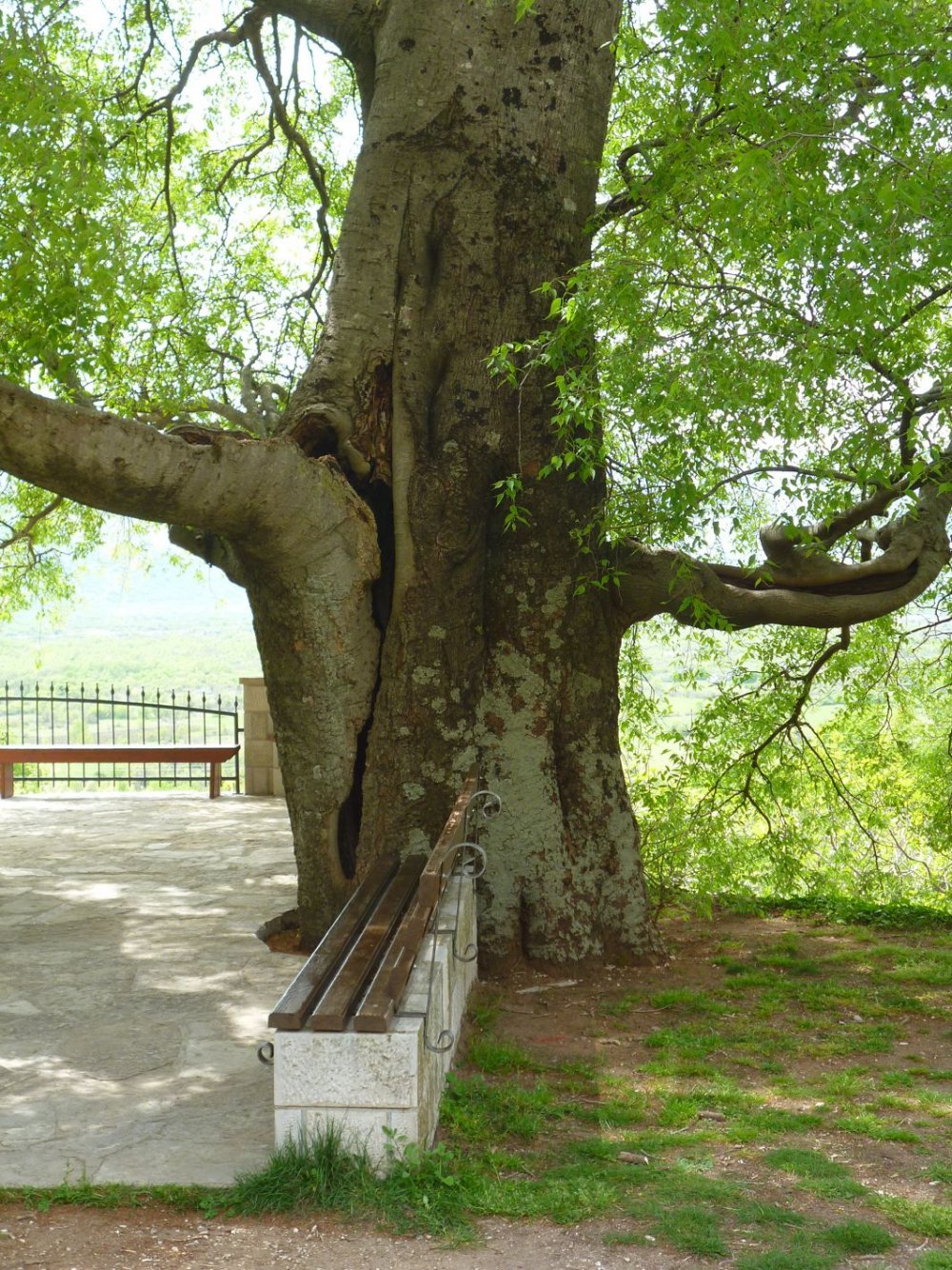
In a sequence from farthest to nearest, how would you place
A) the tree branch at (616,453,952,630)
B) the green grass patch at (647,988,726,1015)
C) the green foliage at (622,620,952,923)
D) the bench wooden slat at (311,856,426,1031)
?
the green foliage at (622,620,952,923) < the tree branch at (616,453,952,630) < the green grass patch at (647,988,726,1015) < the bench wooden slat at (311,856,426,1031)

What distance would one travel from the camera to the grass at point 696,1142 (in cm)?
411

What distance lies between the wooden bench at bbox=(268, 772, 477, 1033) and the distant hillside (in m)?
32.7

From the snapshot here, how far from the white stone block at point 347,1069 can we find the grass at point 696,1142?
165mm

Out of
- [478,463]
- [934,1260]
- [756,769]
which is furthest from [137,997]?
[756,769]

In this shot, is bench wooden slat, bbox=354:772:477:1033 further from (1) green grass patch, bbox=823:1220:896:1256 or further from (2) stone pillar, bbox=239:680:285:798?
(2) stone pillar, bbox=239:680:285:798

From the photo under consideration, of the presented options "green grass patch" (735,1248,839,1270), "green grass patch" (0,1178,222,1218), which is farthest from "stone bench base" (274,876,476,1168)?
"green grass patch" (735,1248,839,1270)

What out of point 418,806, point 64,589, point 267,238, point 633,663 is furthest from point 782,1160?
point 64,589

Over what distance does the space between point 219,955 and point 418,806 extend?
4.97ft

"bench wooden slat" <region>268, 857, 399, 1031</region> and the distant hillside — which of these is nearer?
"bench wooden slat" <region>268, 857, 399, 1031</region>

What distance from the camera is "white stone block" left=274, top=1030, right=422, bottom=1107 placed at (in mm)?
4262

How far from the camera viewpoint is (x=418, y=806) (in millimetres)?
6895

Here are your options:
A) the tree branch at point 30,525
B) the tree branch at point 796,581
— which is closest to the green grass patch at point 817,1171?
the tree branch at point 796,581

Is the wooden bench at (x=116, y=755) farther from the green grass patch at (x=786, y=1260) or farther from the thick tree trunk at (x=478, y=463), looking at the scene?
the green grass patch at (x=786, y=1260)

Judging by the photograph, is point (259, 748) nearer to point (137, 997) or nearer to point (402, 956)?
point (137, 997)
